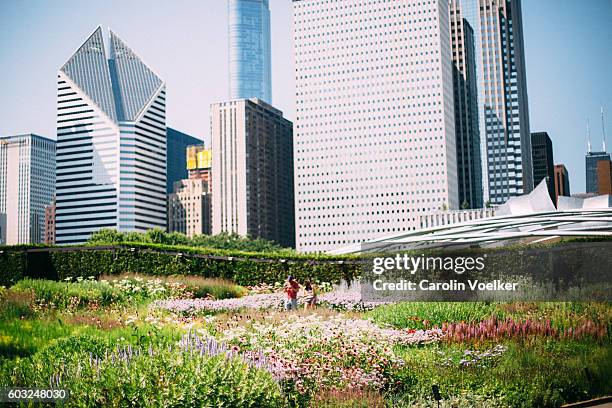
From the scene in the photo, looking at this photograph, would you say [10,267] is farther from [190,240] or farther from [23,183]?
[190,240]

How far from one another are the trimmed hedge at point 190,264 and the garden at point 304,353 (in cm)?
545

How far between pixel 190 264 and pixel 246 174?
135 meters

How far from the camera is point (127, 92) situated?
76.1 m

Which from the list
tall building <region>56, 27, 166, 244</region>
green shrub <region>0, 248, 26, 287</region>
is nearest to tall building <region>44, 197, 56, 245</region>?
tall building <region>56, 27, 166, 244</region>

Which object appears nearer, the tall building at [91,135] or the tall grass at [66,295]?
the tall grass at [66,295]

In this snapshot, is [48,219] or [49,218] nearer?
[48,219]

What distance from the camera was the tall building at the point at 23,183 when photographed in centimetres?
1127

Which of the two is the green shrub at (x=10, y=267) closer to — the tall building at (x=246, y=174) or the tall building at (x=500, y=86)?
the tall building at (x=246, y=174)

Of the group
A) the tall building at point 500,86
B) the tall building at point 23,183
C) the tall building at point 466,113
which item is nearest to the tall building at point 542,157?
the tall building at point 500,86

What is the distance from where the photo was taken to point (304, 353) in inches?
366

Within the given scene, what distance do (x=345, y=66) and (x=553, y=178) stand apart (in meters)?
66.0

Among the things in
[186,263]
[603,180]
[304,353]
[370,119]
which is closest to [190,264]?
[186,263]

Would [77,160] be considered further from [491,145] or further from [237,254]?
[491,145]

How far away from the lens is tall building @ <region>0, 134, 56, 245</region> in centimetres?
1127
